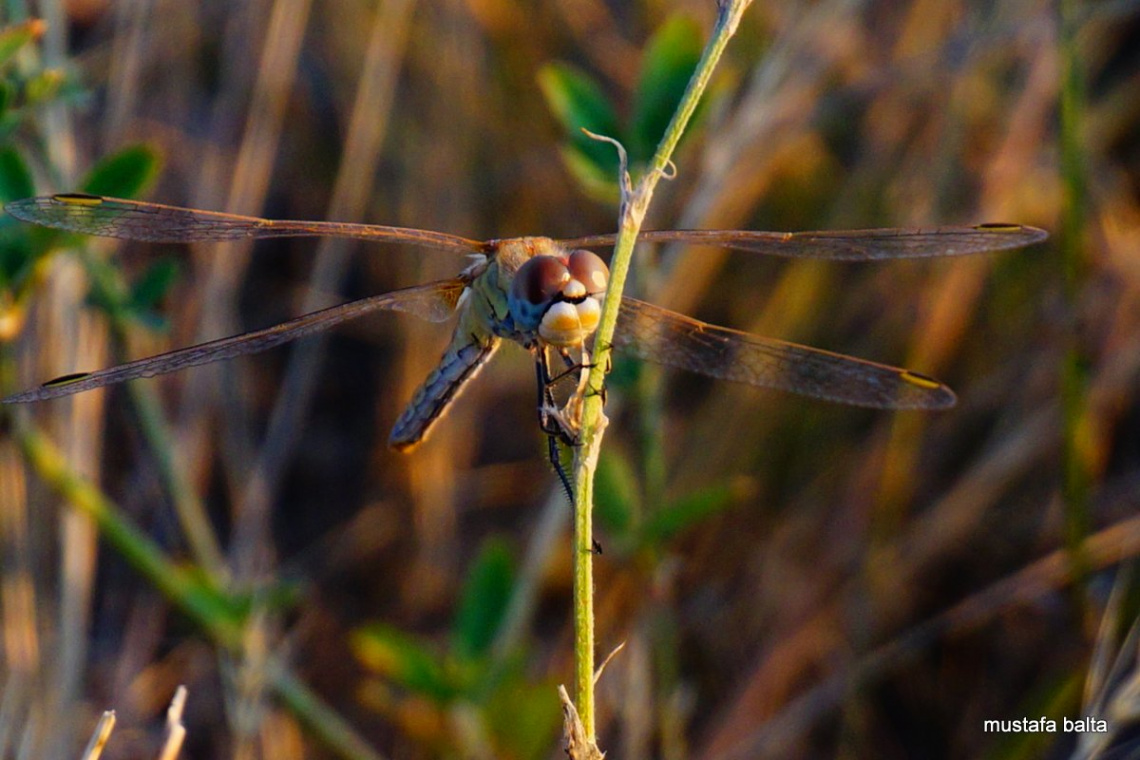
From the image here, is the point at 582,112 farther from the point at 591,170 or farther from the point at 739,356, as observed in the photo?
the point at 739,356

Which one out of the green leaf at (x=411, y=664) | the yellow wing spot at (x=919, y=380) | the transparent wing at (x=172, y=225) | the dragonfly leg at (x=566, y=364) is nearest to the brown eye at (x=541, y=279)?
the dragonfly leg at (x=566, y=364)

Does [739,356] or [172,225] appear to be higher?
[172,225]

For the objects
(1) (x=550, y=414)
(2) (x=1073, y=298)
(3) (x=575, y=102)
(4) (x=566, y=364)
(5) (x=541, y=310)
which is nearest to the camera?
(1) (x=550, y=414)

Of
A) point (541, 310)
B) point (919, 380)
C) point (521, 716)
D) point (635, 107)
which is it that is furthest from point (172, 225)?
point (919, 380)

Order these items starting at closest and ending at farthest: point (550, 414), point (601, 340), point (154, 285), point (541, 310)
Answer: point (601, 340)
point (550, 414)
point (541, 310)
point (154, 285)

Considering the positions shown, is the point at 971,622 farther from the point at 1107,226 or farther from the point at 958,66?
the point at 958,66

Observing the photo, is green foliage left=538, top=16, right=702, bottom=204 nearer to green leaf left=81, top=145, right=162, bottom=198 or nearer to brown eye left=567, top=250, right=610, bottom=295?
brown eye left=567, top=250, right=610, bottom=295
